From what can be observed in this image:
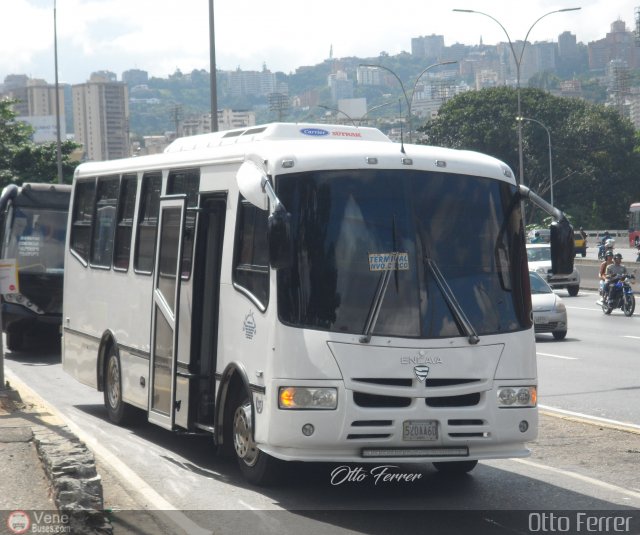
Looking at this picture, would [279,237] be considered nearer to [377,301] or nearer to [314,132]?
[377,301]

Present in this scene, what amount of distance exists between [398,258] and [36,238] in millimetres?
14211

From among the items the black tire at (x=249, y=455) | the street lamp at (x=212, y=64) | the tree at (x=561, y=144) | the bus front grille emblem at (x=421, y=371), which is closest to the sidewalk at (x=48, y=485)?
the black tire at (x=249, y=455)

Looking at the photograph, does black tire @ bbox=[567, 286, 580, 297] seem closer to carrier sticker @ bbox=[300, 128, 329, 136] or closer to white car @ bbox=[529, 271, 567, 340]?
white car @ bbox=[529, 271, 567, 340]

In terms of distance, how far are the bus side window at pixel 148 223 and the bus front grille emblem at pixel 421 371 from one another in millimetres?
3986

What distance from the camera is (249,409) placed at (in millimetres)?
9258

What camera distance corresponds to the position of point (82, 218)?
15.2 meters

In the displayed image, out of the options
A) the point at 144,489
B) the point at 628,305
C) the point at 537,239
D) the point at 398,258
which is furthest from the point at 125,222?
the point at 537,239

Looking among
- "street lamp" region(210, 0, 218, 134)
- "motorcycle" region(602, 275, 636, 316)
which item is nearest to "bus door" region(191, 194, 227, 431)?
"street lamp" region(210, 0, 218, 134)

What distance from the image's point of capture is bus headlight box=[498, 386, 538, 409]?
8969 millimetres

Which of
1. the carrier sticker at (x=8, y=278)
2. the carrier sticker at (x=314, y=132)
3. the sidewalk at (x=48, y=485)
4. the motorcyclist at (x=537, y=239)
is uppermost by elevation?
the carrier sticker at (x=314, y=132)

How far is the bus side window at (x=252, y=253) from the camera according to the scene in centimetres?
927

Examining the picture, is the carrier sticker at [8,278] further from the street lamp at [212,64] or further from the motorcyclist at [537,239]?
the motorcyclist at [537,239]

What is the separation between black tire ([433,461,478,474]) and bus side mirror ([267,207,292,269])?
2625 millimetres

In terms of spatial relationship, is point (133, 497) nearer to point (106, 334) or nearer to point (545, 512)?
point (545, 512)
